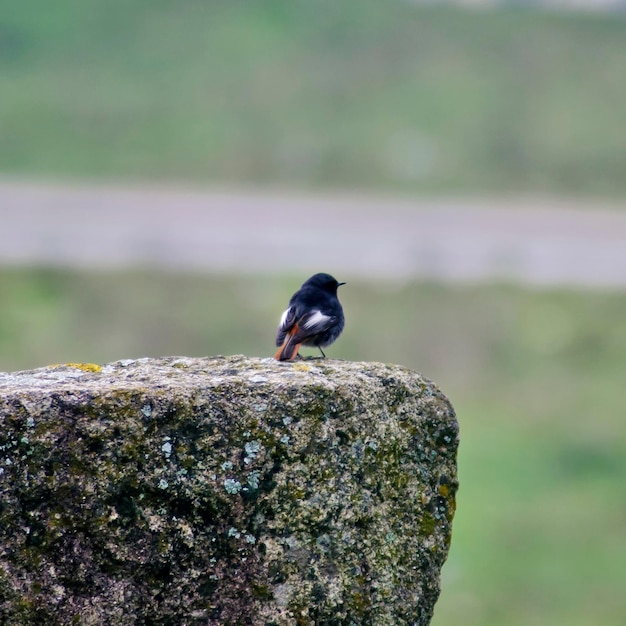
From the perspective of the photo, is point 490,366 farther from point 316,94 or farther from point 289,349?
point 316,94

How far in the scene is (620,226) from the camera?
17438 mm

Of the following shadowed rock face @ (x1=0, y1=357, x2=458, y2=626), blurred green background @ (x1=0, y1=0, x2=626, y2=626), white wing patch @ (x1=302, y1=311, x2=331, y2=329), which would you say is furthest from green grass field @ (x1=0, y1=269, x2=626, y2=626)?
shadowed rock face @ (x1=0, y1=357, x2=458, y2=626)

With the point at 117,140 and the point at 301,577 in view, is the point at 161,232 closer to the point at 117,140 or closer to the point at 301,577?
the point at 117,140

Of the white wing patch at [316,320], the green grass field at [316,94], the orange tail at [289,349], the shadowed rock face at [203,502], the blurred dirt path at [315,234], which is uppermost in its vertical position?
the green grass field at [316,94]

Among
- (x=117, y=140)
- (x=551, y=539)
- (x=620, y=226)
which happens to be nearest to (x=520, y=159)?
(x=620, y=226)

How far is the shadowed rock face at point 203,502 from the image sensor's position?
3.62 meters

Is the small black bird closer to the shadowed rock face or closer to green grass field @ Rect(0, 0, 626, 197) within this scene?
the shadowed rock face

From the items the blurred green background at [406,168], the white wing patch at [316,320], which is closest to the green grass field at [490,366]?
the blurred green background at [406,168]

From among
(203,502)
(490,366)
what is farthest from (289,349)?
(490,366)

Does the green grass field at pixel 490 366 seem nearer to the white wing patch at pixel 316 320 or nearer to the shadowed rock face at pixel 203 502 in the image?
the white wing patch at pixel 316 320

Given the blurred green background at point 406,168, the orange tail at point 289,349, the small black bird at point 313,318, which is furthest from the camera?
the blurred green background at point 406,168

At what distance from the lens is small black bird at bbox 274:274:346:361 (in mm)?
5340

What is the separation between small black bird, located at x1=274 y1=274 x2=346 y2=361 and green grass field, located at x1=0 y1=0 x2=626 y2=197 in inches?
573

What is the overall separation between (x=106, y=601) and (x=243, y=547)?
441mm
